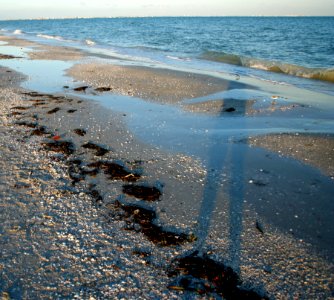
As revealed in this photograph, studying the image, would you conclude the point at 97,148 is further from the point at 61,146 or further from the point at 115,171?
the point at 115,171

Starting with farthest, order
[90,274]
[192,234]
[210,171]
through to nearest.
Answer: [210,171]
[192,234]
[90,274]

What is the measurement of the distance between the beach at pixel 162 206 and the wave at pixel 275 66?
28.4 ft

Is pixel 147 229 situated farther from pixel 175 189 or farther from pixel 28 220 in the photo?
pixel 28 220

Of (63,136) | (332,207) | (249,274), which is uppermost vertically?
(63,136)

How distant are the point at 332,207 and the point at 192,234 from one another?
2.30m

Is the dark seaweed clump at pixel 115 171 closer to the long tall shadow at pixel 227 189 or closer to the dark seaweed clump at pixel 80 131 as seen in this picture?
the long tall shadow at pixel 227 189

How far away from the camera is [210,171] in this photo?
5.76m

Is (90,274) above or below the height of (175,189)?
below

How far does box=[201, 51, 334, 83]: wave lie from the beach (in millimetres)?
8663

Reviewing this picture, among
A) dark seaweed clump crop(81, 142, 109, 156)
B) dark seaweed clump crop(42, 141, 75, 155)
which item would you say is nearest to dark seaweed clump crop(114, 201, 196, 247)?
dark seaweed clump crop(81, 142, 109, 156)

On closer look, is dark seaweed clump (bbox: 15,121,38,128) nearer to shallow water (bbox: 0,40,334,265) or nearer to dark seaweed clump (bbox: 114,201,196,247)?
shallow water (bbox: 0,40,334,265)

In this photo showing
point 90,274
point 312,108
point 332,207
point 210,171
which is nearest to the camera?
point 90,274

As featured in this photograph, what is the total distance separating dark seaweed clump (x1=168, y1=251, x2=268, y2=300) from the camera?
3.19 m

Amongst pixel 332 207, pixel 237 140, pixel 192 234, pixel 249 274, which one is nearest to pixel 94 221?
pixel 192 234
